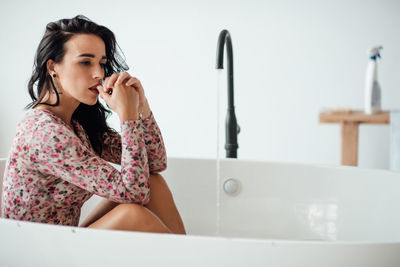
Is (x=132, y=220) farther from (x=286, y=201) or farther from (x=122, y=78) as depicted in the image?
(x=286, y=201)

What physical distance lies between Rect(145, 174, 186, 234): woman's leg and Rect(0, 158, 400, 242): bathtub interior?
491 millimetres

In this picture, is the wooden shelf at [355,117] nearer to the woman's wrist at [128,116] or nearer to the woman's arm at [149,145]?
the woman's arm at [149,145]

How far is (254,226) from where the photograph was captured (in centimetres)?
193

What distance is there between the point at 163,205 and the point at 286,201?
0.64 m

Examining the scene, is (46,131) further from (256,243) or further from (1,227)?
(256,243)

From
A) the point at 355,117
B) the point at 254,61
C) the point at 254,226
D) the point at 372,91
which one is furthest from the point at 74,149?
the point at 254,61

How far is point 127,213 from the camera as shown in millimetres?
1148

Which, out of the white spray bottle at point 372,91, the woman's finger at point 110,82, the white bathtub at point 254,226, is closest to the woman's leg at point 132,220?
the white bathtub at point 254,226

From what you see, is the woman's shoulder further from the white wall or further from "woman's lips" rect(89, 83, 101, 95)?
the white wall

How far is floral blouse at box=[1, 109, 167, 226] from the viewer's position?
1136mm

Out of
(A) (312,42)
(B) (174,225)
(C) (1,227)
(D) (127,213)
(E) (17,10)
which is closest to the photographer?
(C) (1,227)

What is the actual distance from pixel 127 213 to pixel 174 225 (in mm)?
336

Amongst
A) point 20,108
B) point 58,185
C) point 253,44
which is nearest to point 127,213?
point 58,185

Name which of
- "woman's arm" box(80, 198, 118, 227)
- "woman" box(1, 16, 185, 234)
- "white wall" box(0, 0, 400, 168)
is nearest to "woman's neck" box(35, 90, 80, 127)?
"woman" box(1, 16, 185, 234)
